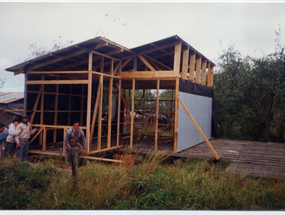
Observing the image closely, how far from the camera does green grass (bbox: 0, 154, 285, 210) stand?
505 cm

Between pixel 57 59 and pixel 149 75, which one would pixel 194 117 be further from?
pixel 57 59

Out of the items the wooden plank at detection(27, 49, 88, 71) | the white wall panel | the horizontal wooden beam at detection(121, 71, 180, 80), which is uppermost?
the wooden plank at detection(27, 49, 88, 71)

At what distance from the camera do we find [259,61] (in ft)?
46.3

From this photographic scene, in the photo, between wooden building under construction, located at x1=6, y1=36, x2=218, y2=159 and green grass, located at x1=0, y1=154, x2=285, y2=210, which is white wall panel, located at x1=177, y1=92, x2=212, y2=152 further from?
green grass, located at x1=0, y1=154, x2=285, y2=210

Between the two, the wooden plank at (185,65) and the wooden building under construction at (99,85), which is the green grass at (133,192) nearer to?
the wooden building under construction at (99,85)

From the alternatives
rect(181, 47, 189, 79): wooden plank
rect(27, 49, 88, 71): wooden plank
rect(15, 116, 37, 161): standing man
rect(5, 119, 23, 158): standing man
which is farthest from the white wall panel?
rect(5, 119, 23, 158): standing man

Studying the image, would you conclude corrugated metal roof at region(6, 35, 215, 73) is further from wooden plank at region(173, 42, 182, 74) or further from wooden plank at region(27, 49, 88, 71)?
wooden plank at region(173, 42, 182, 74)

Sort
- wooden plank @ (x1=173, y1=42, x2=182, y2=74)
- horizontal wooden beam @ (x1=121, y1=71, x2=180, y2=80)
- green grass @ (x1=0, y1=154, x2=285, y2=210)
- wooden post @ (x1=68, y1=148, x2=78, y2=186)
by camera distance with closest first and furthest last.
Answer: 1. green grass @ (x1=0, y1=154, x2=285, y2=210)
2. wooden post @ (x1=68, y1=148, x2=78, y2=186)
3. wooden plank @ (x1=173, y1=42, x2=182, y2=74)
4. horizontal wooden beam @ (x1=121, y1=71, x2=180, y2=80)

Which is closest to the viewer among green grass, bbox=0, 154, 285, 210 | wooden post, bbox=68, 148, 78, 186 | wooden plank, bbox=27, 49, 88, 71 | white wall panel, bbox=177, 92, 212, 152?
green grass, bbox=0, 154, 285, 210

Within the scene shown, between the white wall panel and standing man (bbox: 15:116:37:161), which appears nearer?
standing man (bbox: 15:116:37:161)

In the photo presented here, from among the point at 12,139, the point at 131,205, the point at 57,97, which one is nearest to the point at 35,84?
the point at 57,97

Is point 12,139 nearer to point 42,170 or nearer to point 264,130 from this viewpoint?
point 42,170

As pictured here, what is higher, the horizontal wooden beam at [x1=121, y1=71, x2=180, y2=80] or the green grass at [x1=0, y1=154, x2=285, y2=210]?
the horizontal wooden beam at [x1=121, y1=71, x2=180, y2=80]

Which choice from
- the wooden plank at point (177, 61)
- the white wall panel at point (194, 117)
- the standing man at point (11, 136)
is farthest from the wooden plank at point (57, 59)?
the white wall panel at point (194, 117)
